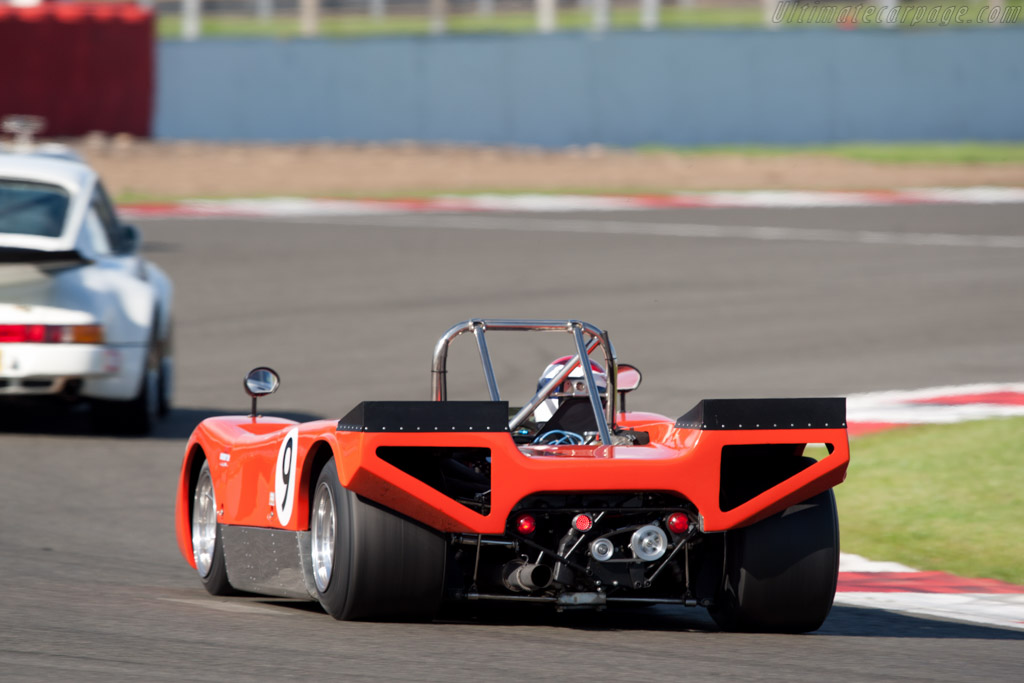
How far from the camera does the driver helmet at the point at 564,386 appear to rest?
21.6 feet

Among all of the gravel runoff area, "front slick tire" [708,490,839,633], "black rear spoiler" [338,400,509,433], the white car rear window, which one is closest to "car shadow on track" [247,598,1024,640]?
"front slick tire" [708,490,839,633]

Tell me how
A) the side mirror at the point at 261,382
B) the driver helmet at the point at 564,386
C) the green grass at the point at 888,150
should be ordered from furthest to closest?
the green grass at the point at 888,150 → the side mirror at the point at 261,382 → the driver helmet at the point at 564,386

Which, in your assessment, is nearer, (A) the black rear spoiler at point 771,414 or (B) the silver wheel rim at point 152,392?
(A) the black rear spoiler at point 771,414

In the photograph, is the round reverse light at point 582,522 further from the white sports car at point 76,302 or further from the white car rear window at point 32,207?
the white car rear window at point 32,207

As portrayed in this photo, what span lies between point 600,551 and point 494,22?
3286 centimetres

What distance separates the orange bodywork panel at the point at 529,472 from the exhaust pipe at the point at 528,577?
0.19 metres

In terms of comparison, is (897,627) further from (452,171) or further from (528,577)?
(452,171)

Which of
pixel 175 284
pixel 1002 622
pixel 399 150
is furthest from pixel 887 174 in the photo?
pixel 1002 622

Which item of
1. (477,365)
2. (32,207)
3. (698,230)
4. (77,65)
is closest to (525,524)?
(32,207)

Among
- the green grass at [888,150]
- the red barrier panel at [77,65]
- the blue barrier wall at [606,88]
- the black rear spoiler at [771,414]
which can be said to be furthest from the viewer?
the blue barrier wall at [606,88]

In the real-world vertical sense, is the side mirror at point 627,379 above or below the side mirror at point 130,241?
above

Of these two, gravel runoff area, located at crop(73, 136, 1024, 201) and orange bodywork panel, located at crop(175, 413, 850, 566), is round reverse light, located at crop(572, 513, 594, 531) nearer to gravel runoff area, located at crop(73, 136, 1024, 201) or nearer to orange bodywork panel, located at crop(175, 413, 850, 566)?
orange bodywork panel, located at crop(175, 413, 850, 566)

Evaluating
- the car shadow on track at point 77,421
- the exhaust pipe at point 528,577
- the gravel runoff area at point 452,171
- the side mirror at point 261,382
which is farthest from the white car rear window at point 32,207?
the gravel runoff area at point 452,171

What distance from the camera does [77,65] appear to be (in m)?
29.6
